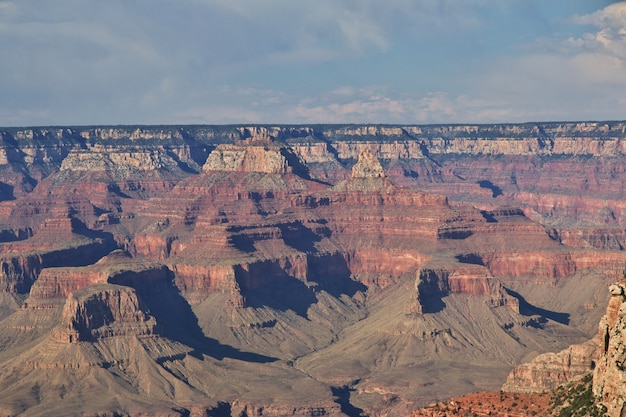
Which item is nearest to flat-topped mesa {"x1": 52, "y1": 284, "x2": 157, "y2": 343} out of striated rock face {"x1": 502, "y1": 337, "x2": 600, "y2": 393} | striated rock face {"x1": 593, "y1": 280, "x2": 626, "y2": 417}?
striated rock face {"x1": 502, "y1": 337, "x2": 600, "y2": 393}

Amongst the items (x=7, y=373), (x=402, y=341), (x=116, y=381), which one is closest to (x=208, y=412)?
(x=116, y=381)

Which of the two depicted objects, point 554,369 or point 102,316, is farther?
point 102,316

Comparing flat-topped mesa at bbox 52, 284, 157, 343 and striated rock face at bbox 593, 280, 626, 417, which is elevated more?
striated rock face at bbox 593, 280, 626, 417

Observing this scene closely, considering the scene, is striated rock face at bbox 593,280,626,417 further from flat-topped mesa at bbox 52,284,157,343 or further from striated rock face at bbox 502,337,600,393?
flat-topped mesa at bbox 52,284,157,343

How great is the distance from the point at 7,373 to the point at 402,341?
5326cm

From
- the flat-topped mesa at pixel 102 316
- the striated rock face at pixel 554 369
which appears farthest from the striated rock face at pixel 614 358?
the flat-topped mesa at pixel 102 316

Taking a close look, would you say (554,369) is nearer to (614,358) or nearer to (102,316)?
(614,358)

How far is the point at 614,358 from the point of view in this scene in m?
53.3

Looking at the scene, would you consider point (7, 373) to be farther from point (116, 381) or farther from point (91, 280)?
point (91, 280)

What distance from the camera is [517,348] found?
182125 mm

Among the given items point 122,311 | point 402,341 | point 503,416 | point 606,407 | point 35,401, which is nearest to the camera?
point 606,407

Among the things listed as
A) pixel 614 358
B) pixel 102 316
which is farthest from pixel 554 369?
pixel 102 316

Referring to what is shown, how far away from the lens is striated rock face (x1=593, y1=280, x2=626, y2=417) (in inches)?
2074

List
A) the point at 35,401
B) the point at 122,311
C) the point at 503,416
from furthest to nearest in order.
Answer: the point at 122,311, the point at 35,401, the point at 503,416
